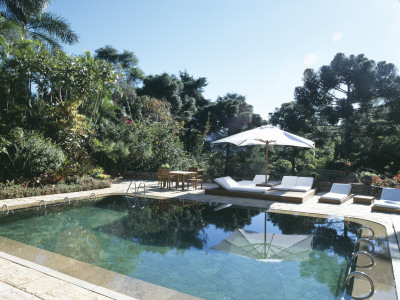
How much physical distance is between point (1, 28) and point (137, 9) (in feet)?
19.7

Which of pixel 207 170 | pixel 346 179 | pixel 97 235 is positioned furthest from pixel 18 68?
pixel 346 179

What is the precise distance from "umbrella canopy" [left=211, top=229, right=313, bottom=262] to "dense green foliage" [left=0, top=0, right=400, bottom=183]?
7.66 metres

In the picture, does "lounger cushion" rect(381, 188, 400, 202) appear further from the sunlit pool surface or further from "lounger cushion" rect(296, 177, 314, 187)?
the sunlit pool surface

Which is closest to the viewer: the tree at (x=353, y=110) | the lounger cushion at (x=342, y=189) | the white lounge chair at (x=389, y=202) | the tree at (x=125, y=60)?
the white lounge chair at (x=389, y=202)

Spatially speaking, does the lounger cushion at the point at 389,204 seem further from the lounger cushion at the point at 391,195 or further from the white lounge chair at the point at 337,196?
the white lounge chair at the point at 337,196

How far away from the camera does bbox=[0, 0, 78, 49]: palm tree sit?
16938mm

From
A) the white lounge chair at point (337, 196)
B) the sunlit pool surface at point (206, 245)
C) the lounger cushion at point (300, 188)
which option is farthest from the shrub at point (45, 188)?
the white lounge chair at point (337, 196)

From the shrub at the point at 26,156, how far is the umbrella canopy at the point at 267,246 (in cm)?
748

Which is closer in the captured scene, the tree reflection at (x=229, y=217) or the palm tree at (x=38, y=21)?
the tree reflection at (x=229, y=217)

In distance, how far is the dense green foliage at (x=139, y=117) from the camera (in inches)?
444

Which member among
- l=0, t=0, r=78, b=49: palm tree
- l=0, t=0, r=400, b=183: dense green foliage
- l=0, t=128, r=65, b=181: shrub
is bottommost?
l=0, t=128, r=65, b=181: shrub

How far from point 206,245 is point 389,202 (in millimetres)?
6558

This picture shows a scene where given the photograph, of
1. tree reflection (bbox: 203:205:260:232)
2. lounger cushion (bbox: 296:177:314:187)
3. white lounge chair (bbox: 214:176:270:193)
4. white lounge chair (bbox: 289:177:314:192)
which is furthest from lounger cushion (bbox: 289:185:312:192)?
tree reflection (bbox: 203:205:260:232)

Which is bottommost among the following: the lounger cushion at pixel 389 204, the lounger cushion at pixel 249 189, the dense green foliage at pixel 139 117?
the lounger cushion at pixel 389 204
